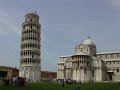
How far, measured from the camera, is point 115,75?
89125mm

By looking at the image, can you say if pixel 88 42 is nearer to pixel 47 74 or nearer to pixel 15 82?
pixel 47 74

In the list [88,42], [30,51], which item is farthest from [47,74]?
[30,51]

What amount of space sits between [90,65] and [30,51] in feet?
61.5

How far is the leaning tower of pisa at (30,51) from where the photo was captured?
272 ft

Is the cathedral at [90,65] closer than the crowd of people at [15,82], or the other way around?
the crowd of people at [15,82]

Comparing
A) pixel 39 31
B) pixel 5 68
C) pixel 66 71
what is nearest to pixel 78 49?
pixel 66 71

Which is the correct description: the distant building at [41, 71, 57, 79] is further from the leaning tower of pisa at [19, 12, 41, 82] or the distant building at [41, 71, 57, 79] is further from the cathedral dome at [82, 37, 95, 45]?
the leaning tower of pisa at [19, 12, 41, 82]

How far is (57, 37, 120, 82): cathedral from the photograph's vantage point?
275 feet

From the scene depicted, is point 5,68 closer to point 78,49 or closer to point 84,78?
point 78,49

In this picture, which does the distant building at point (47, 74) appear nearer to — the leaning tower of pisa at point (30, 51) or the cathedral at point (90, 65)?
the cathedral at point (90, 65)

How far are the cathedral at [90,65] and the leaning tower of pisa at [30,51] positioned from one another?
1008 centimetres

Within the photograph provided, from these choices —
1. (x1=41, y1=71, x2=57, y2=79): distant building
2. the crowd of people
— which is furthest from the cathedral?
the crowd of people

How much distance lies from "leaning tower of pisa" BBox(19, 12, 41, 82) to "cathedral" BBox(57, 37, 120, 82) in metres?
10.1

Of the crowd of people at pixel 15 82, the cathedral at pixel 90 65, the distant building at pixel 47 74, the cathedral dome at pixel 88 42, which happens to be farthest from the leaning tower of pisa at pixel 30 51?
the crowd of people at pixel 15 82
